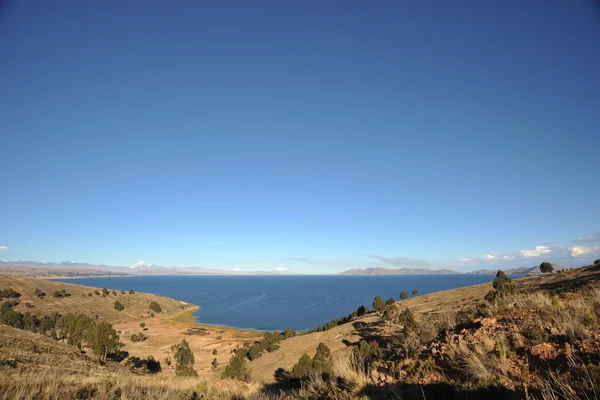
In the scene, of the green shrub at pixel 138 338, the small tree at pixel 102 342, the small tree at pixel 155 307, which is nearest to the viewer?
the small tree at pixel 102 342

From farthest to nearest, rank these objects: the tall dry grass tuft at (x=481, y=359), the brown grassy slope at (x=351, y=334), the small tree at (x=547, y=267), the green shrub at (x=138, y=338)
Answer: the green shrub at (x=138, y=338) < the small tree at (x=547, y=267) < the brown grassy slope at (x=351, y=334) < the tall dry grass tuft at (x=481, y=359)

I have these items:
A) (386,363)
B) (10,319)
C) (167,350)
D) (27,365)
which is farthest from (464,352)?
(10,319)

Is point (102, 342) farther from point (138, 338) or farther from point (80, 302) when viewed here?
point (80, 302)

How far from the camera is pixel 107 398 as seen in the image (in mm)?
6871

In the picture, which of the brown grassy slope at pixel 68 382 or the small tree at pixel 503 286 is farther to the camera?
the small tree at pixel 503 286

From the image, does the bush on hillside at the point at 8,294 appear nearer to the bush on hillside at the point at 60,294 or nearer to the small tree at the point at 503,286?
the bush on hillside at the point at 60,294

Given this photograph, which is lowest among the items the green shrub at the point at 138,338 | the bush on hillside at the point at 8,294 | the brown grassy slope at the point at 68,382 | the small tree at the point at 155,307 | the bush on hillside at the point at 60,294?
the small tree at the point at 155,307

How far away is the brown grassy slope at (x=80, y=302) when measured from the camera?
6912 centimetres

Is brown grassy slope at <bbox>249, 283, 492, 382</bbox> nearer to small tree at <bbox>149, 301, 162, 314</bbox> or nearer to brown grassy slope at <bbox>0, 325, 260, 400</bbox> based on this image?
brown grassy slope at <bbox>0, 325, 260, 400</bbox>

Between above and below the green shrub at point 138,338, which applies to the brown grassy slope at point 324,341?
above

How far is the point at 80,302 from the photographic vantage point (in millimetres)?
76438

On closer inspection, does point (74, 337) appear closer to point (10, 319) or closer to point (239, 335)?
point (10, 319)

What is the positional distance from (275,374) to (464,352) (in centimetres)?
2484

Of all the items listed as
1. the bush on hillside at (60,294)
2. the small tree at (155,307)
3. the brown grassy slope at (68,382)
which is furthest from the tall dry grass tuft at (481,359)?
the small tree at (155,307)
